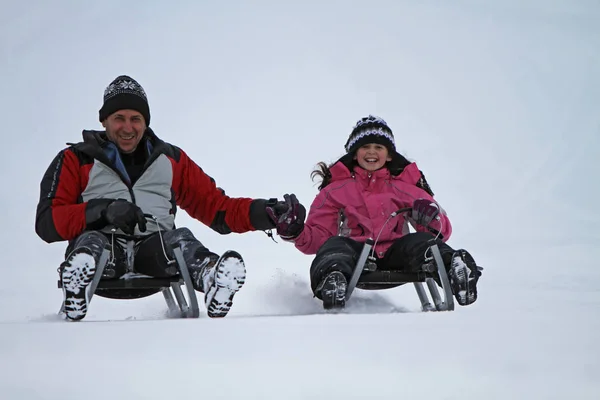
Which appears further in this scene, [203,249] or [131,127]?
[131,127]

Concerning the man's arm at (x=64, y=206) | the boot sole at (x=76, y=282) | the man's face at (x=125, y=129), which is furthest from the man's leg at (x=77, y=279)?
the man's face at (x=125, y=129)

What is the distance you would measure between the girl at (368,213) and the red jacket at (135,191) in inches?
13.9

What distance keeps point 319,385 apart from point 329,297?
5.64 ft

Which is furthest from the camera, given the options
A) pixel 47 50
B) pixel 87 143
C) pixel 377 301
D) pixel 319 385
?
pixel 47 50

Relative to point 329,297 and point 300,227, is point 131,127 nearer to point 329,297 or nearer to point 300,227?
point 300,227

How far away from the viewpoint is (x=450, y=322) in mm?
2523

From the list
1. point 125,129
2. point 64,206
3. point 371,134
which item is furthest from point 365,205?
point 64,206

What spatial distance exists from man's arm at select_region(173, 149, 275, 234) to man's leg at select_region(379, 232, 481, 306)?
64 centimetres

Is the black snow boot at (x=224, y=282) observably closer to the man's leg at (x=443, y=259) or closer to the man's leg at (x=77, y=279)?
the man's leg at (x=77, y=279)

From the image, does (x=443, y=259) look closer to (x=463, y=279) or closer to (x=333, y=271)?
(x=463, y=279)

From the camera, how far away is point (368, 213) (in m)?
4.39

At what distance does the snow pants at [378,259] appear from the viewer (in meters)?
3.70

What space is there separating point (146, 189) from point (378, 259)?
1216 millimetres

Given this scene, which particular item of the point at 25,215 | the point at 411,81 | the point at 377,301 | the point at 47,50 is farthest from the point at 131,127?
the point at 411,81
